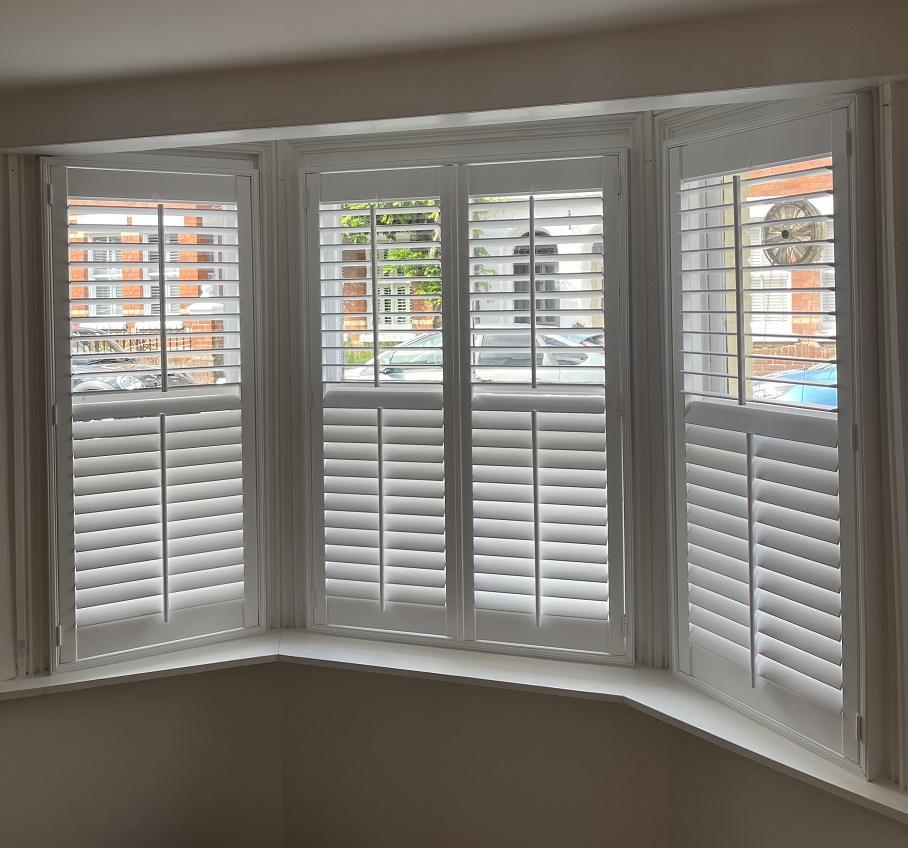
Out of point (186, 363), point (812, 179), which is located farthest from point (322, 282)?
point (812, 179)

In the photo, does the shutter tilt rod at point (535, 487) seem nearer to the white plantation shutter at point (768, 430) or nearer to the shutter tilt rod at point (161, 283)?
the white plantation shutter at point (768, 430)

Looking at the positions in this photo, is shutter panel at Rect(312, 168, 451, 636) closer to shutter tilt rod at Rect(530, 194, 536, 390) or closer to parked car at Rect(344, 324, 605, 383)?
parked car at Rect(344, 324, 605, 383)

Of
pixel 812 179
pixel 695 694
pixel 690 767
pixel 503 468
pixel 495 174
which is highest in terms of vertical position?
pixel 495 174

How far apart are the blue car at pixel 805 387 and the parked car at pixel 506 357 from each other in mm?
483

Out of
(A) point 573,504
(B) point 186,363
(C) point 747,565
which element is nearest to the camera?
(C) point 747,565

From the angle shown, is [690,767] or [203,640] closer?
[690,767]

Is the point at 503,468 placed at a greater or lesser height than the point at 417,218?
lesser

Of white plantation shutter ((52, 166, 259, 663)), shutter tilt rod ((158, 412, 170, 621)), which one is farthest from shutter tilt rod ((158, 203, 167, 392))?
shutter tilt rod ((158, 412, 170, 621))

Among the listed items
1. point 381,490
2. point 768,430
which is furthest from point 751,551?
point 381,490

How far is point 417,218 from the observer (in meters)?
2.45

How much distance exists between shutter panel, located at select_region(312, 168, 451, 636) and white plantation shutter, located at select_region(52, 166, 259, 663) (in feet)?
0.85

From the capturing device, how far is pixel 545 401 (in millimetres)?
2350

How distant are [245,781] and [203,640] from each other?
443 millimetres

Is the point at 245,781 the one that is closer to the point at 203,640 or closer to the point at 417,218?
the point at 203,640
